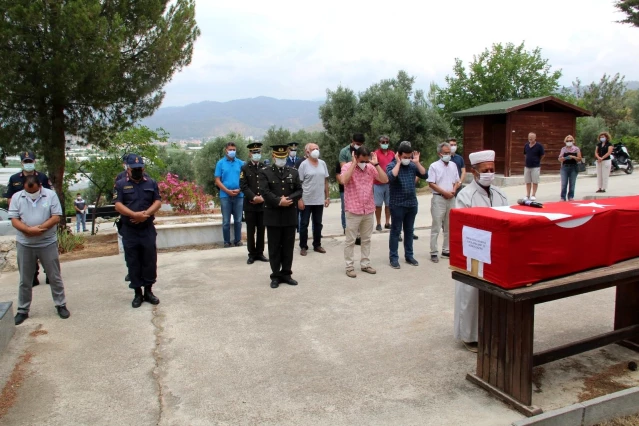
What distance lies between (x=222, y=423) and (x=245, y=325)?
194cm

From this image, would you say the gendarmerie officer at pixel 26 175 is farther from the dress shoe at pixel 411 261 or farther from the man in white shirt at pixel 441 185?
the man in white shirt at pixel 441 185

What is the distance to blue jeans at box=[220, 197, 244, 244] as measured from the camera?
30.3 feet

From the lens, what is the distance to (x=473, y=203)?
472 cm

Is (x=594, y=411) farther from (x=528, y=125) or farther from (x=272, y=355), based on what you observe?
(x=528, y=125)

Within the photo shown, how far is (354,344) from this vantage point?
496 cm

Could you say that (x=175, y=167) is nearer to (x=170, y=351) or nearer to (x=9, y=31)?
(x=9, y=31)

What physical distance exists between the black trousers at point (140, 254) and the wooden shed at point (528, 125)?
16.5 meters

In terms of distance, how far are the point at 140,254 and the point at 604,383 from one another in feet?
16.3

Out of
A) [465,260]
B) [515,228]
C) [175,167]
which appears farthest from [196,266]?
[175,167]

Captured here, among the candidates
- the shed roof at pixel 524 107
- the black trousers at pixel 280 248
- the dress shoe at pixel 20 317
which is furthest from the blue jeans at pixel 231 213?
the shed roof at pixel 524 107

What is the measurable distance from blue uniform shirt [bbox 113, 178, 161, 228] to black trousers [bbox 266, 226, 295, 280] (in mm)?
1592

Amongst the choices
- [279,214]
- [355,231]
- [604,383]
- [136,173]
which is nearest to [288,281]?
[279,214]

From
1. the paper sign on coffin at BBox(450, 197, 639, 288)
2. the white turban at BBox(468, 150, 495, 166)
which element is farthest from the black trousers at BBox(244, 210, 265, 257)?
the paper sign on coffin at BBox(450, 197, 639, 288)

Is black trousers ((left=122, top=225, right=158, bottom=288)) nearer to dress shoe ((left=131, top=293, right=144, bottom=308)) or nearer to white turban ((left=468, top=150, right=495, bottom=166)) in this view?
dress shoe ((left=131, top=293, right=144, bottom=308))
